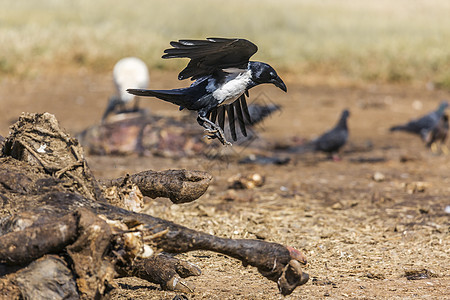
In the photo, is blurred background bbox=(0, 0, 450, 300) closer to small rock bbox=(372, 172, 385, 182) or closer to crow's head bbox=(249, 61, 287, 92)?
small rock bbox=(372, 172, 385, 182)

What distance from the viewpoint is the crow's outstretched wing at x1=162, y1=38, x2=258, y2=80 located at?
337 centimetres

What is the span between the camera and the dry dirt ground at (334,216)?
362cm

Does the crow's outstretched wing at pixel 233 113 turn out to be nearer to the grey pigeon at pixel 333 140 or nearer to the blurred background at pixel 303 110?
the blurred background at pixel 303 110

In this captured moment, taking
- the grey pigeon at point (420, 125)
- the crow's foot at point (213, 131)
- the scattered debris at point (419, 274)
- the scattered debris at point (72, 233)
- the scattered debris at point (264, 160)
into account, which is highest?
the crow's foot at point (213, 131)

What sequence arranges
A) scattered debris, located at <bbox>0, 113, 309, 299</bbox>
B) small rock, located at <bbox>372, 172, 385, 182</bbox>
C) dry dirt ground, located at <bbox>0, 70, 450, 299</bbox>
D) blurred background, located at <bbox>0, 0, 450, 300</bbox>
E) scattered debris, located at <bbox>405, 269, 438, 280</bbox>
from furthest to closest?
small rock, located at <bbox>372, 172, 385, 182</bbox> < blurred background, located at <bbox>0, 0, 450, 300</bbox> < scattered debris, located at <bbox>405, 269, 438, 280</bbox> < dry dirt ground, located at <bbox>0, 70, 450, 299</bbox> < scattered debris, located at <bbox>0, 113, 309, 299</bbox>

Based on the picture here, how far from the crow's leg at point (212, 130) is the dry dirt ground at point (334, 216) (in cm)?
85

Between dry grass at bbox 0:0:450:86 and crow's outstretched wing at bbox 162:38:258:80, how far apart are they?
11.6m

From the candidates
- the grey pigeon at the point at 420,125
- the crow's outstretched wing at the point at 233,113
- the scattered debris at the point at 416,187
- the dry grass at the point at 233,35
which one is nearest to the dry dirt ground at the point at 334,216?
the scattered debris at the point at 416,187

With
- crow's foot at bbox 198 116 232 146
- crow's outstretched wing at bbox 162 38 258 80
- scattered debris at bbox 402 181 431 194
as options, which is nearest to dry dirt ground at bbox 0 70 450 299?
scattered debris at bbox 402 181 431 194

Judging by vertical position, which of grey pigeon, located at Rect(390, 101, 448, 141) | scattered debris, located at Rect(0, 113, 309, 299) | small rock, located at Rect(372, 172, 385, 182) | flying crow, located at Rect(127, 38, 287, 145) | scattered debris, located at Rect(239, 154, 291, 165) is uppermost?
flying crow, located at Rect(127, 38, 287, 145)

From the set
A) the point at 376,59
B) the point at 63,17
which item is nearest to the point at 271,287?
the point at 376,59

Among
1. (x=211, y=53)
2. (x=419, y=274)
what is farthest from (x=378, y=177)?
(x=211, y=53)

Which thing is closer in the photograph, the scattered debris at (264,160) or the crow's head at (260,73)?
Answer: the crow's head at (260,73)

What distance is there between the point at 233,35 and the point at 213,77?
14388 mm
